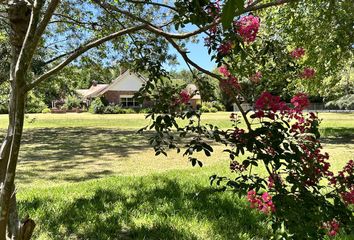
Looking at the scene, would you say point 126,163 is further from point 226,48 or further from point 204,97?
point 226,48

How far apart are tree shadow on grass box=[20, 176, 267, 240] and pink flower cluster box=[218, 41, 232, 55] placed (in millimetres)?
1684

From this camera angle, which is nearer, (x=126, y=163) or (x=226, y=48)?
(x=226, y=48)

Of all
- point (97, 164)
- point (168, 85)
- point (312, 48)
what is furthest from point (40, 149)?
point (168, 85)

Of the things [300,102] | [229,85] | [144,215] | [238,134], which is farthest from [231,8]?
[144,215]

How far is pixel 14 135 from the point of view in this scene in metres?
2.02

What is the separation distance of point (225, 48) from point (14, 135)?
136 cm

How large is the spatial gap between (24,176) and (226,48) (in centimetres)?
631

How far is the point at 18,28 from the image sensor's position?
8.04ft

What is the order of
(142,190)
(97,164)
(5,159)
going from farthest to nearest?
1. (97,164)
2. (142,190)
3. (5,159)

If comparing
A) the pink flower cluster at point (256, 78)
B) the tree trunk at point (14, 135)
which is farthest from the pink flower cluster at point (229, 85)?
the tree trunk at point (14, 135)

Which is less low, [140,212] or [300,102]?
[300,102]

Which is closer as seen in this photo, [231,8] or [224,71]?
[231,8]

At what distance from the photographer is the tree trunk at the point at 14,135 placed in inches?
80.0

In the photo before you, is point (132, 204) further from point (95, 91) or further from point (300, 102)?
point (95, 91)
